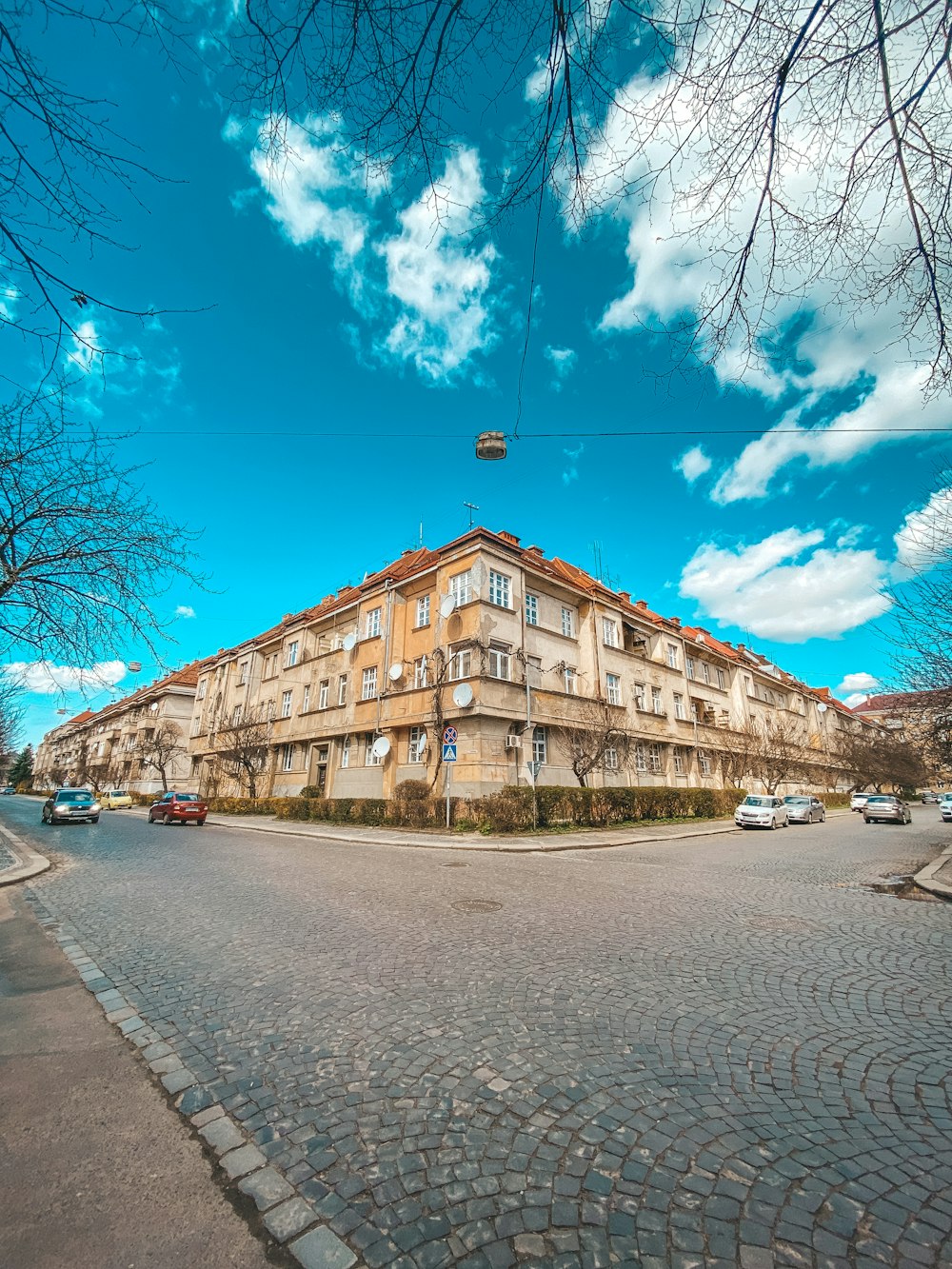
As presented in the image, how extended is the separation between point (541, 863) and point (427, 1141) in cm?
1086

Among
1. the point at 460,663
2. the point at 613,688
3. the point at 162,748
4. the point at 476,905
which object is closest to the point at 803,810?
the point at 613,688

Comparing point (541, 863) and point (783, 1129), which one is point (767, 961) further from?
point (541, 863)

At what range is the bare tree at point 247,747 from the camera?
35281 mm

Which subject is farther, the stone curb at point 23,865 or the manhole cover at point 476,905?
the stone curb at point 23,865

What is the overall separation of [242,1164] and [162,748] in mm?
54690

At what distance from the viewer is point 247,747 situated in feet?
115

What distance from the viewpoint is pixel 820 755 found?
184ft

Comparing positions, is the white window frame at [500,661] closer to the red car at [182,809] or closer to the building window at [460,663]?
the building window at [460,663]

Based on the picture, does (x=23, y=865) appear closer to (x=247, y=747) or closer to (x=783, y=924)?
(x=783, y=924)

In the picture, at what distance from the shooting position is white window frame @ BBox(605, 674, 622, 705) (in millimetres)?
29203

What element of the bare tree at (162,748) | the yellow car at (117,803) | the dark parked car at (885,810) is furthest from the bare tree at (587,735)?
the yellow car at (117,803)

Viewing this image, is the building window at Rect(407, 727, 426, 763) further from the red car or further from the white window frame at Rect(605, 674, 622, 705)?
the red car

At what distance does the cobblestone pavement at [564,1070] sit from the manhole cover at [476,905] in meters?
0.07

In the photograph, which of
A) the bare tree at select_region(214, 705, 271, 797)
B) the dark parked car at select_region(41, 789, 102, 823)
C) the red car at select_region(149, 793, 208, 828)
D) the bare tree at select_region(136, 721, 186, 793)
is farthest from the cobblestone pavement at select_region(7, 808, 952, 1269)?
the bare tree at select_region(136, 721, 186, 793)
